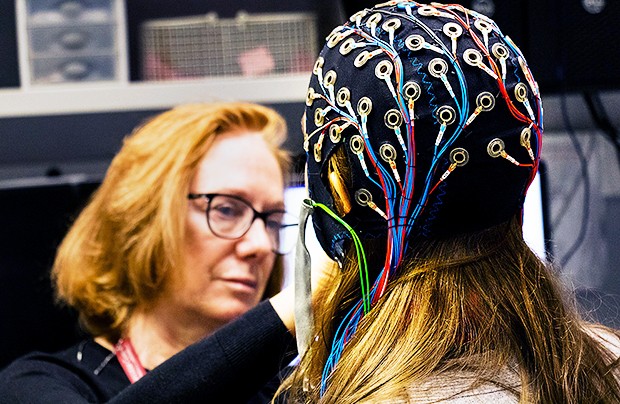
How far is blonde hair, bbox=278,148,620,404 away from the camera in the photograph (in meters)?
0.64

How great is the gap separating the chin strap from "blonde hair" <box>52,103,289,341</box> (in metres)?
0.56

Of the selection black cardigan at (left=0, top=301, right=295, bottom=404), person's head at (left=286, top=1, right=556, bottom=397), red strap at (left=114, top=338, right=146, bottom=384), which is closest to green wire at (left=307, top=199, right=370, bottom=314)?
person's head at (left=286, top=1, right=556, bottom=397)

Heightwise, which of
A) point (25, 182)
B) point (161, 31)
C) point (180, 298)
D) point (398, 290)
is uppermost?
point (161, 31)

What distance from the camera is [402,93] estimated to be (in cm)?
66

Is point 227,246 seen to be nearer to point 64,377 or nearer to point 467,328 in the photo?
point 64,377

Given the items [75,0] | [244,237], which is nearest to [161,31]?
[75,0]

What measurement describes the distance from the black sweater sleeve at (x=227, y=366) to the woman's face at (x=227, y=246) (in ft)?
1.08

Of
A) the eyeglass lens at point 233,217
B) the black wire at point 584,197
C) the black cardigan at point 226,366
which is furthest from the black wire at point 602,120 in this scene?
the black cardigan at point 226,366

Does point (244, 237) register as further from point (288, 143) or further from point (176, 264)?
point (288, 143)

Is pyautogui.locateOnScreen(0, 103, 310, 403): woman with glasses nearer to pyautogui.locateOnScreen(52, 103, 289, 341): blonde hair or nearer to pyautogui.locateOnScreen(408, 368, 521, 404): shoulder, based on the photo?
pyautogui.locateOnScreen(52, 103, 289, 341): blonde hair

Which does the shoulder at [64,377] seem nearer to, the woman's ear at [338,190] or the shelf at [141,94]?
the shelf at [141,94]

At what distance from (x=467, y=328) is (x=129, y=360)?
763 mm

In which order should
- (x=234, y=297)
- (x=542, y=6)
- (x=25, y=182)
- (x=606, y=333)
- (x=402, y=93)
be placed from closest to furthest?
1. (x=402, y=93)
2. (x=606, y=333)
3. (x=234, y=297)
4. (x=542, y=6)
5. (x=25, y=182)

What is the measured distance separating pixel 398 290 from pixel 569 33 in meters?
0.92
